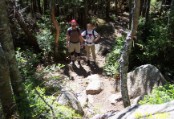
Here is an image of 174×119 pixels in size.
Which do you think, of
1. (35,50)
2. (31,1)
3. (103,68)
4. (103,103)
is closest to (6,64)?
(103,103)

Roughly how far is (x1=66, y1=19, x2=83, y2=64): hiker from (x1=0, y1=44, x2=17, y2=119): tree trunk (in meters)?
5.61

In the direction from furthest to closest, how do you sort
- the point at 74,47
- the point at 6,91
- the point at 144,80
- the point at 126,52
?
the point at 74,47
the point at 144,80
the point at 126,52
the point at 6,91

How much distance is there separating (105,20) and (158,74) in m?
12.8

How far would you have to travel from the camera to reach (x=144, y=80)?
9328 mm

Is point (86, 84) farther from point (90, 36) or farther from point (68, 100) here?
point (68, 100)

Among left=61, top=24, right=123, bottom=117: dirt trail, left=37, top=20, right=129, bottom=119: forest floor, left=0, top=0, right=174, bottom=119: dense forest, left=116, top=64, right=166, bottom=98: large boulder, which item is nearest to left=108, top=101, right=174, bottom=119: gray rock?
left=0, top=0, right=174, bottom=119: dense forest

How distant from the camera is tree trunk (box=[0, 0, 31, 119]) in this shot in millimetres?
4891

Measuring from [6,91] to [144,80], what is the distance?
17.9 ft

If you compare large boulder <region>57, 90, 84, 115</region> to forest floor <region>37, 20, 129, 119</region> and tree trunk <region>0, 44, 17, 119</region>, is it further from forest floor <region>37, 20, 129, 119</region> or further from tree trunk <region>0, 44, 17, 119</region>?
tree trunk <region>0, 44, 17, 119</region>

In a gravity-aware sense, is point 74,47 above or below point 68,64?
above

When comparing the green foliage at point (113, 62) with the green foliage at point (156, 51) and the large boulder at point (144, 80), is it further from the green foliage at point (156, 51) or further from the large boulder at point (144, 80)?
the large boulder at point (144, 80)

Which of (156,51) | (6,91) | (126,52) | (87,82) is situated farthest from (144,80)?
(6,91)

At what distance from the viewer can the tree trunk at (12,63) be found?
16.0 ft

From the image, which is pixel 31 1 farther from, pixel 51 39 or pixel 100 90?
pixel 100 90
